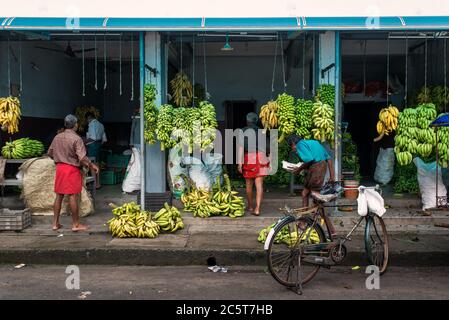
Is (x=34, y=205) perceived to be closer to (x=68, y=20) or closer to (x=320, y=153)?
(x=68, y=20)

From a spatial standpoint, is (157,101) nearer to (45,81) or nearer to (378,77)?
(45,81)

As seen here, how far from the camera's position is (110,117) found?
15039 mm

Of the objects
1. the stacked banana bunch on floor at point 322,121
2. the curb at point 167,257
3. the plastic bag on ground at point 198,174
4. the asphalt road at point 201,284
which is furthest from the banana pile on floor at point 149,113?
the stacked banana bunch on floor at point 322,121

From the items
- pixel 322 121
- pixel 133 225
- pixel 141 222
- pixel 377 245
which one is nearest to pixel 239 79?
pixel 322 121

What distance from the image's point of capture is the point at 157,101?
29.9 ft

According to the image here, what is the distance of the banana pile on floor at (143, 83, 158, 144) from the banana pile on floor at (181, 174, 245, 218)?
1265 mm

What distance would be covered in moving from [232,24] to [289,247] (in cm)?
385

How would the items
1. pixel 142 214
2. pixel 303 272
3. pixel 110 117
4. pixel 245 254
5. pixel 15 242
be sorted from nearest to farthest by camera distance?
1. pixel 303 272
2. pixel 245 254
3. pixel 15 242
4. pixel 142 214
5. pixel 110 117

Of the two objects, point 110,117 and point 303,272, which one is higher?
point 110,117

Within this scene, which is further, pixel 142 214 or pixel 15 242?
pixel 142 214
